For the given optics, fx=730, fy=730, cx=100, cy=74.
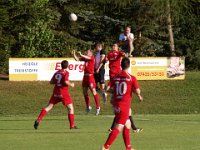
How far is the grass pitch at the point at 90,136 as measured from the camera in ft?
56.9

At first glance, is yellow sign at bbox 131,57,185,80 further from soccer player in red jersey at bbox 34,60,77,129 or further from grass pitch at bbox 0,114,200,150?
soccer player in red jersey at bbox 34,60,77,129

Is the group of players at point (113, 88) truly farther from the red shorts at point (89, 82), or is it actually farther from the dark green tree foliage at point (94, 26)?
the dark green tree foliage at point (94, 26)

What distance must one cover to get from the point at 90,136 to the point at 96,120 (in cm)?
691

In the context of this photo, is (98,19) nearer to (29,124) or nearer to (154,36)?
(154,36)

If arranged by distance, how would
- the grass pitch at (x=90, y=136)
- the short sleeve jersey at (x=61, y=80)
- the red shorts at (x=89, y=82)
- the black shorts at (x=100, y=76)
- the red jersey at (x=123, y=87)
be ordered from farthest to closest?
1. the black shorts at (x=100, y=76)
2. the red shorts at (x=89, y=82)
3. the short sleeve jersey at (x=61, y=80)
4. the grass pitch at (x=90, y=136)
5. the red jersey at (x=123, y=87)

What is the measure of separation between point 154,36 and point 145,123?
31182 mm

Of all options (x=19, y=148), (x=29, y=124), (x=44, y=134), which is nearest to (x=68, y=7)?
(x=29, y=124)

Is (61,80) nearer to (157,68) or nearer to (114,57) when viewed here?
(114,57)

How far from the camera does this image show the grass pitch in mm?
17328

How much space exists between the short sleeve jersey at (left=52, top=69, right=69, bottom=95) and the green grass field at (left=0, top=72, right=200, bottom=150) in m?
1.17

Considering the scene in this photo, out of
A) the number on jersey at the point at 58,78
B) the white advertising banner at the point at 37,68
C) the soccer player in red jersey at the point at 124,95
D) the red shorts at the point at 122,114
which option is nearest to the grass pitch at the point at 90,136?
the soccer player in red jersey at the point at 124,95

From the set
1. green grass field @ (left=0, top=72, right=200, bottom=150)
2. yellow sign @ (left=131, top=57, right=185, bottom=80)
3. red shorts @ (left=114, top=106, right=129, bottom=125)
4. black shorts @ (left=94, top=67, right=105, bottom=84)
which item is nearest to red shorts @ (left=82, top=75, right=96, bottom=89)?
green grass field @ (left=0, top=72, right=200, bottom=150)

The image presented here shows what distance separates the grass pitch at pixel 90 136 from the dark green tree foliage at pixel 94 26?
72.6 ft

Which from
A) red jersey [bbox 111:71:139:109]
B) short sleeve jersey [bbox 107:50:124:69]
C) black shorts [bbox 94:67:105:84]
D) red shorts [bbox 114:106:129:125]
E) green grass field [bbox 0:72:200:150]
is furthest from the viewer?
black shorts [bbox 94:67:105:84]
